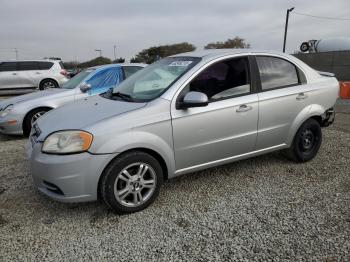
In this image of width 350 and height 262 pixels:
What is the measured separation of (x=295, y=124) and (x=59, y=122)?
2881 millimetres

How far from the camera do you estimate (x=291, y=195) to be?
346 centimetres

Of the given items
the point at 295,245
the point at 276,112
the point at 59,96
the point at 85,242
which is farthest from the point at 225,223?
the point at 59,96

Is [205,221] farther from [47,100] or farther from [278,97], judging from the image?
[47,100]

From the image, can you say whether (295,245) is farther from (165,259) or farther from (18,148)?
(18,148)

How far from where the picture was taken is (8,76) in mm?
14273

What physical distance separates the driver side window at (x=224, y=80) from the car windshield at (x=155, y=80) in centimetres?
19

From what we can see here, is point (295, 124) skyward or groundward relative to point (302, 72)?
groundward

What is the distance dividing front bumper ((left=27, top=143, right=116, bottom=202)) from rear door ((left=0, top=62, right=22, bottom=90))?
516 inches

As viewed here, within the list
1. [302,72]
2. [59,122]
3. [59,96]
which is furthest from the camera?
[59,96]

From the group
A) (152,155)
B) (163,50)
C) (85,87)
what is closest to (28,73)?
(85,87)

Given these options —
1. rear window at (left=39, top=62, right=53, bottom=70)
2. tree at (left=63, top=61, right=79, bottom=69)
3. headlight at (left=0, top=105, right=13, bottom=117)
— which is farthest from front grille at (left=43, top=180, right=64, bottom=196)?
→ tree at (left=63, top=61, right=79, bottom=69)

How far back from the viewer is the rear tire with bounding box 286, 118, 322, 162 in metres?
4.21

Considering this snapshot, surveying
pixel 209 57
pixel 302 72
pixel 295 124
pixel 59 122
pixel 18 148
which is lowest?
pixel 18 148

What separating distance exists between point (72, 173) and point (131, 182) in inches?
22.4
